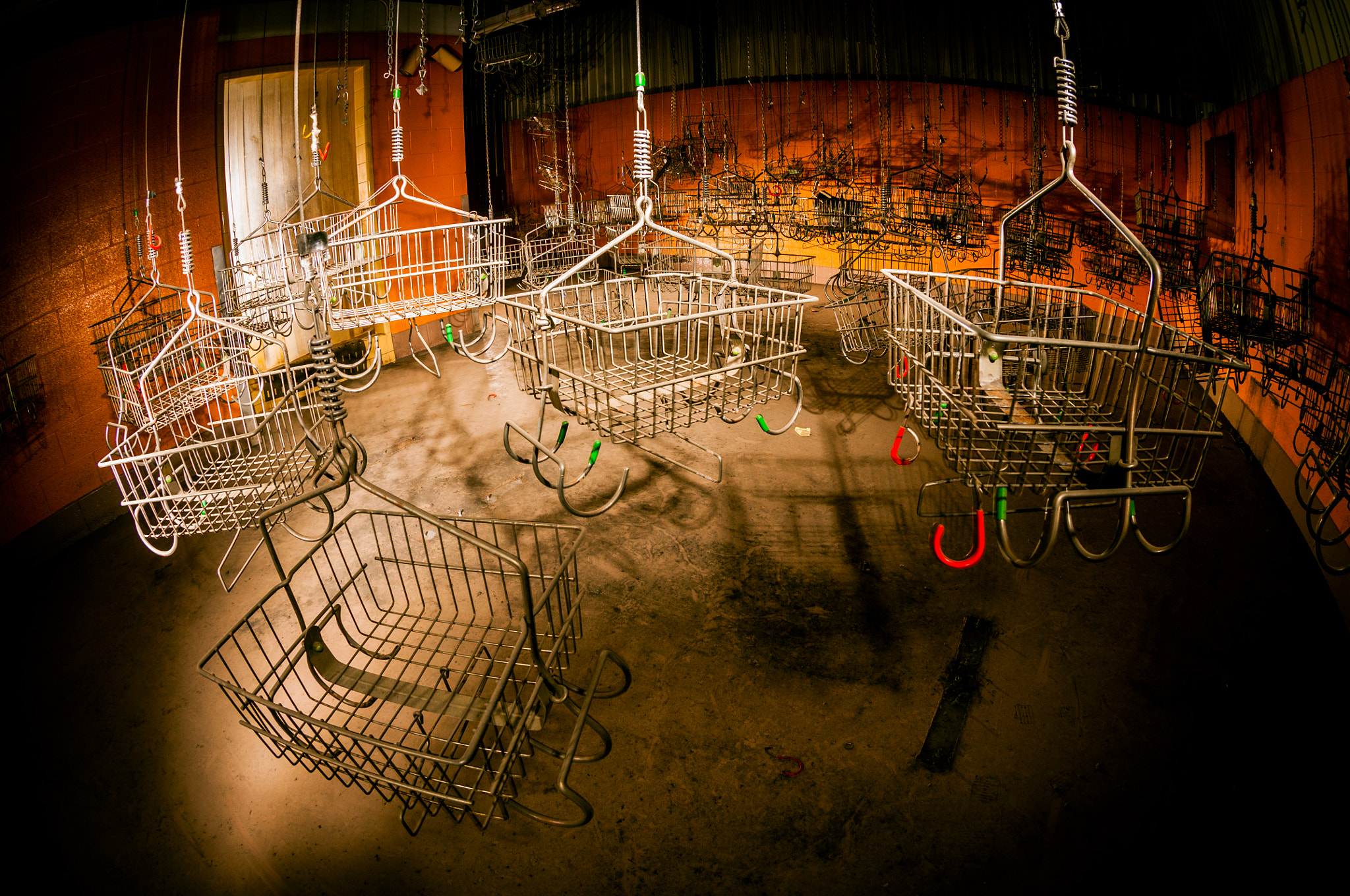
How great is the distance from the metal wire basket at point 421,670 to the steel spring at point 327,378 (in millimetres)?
186

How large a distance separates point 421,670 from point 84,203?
353cm

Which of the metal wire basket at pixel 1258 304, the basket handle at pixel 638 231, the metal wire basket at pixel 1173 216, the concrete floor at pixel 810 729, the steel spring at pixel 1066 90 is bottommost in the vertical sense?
the concrete floor at pixel 810 729

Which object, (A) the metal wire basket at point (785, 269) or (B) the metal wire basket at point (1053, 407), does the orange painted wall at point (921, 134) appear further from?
(B) the metal wire basket at point (1053, 407)

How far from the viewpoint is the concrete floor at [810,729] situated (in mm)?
1959

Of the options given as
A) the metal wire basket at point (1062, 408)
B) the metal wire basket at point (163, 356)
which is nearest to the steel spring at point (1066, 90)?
the metal wire basket at point (1062, 408)

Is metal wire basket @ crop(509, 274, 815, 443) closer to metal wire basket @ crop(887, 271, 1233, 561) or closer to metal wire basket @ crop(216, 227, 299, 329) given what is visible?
metal wire basket @ crop(887, 271, 1233, 561)

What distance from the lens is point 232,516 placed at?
8.81 feet

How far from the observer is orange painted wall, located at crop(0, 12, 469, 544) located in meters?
3.42

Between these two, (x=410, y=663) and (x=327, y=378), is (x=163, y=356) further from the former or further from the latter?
(x=410, y=663)

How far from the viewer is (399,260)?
15.9ft

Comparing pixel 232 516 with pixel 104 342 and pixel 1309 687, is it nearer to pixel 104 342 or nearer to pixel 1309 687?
pixel 104 342

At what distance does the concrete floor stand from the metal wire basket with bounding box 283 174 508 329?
1.36 metres

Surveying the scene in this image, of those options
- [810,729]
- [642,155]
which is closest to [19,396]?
[642,155]

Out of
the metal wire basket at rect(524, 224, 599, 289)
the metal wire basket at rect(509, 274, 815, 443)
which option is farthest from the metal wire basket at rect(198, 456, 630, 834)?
the metal wire basket at rect(524, 224, 599, 289)
